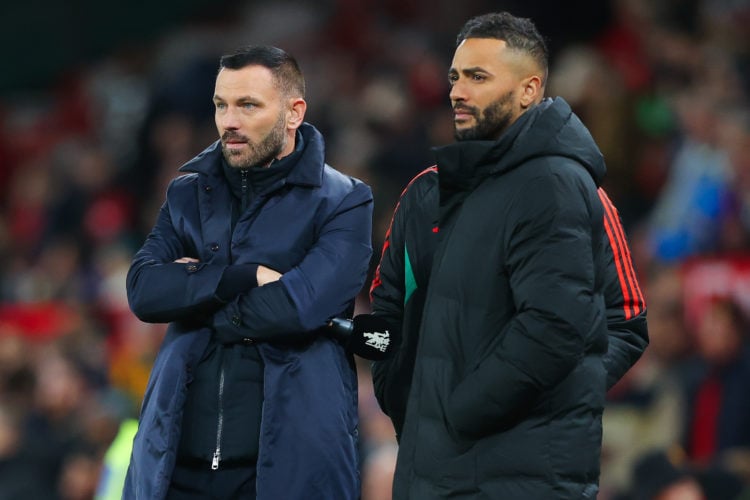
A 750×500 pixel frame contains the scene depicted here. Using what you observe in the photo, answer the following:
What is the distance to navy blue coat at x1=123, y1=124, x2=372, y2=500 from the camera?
3.62m

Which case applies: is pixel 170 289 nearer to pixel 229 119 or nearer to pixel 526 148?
pixel 229 119

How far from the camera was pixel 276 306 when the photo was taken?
3654 mm

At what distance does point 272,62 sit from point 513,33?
701mm

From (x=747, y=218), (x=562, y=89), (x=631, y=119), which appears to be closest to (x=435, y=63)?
(x=562, y=89)

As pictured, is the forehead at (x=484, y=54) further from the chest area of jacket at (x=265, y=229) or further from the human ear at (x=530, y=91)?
the chest area of jacket at (x=265, y=229)

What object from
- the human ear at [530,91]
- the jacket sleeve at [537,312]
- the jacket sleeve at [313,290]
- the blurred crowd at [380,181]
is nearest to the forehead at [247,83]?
the jacket sleeve at [313,290]

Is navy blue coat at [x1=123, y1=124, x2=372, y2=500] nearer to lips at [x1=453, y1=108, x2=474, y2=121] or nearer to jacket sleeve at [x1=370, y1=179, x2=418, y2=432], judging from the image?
jacket sleeve at [x1=370, y1=179, x2=418, y2=432]

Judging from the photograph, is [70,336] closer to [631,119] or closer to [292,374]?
[631,119]

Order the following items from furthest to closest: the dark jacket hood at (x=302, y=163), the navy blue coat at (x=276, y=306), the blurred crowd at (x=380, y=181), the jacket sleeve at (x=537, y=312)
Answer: the blurred crowd at (x=380, y=181), the dark jacket hood at (x=302, y=163), the navy blue coat at (x=276, y=306), the jacket sleeve at (x=537, y=312)

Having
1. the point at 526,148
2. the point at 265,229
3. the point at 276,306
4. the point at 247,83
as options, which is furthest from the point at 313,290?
the point at 526,148

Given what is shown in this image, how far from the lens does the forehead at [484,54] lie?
3.44m

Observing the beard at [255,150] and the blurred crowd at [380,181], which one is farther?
the blurred crowd at [380,181]

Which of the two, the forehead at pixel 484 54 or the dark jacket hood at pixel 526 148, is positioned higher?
the forehead at pixel 484 54

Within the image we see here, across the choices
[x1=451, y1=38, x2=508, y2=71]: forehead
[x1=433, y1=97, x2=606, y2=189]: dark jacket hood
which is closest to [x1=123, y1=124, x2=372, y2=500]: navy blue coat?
[x1=433, y1=97, x2=606, y2=189]: dark jacket hood
